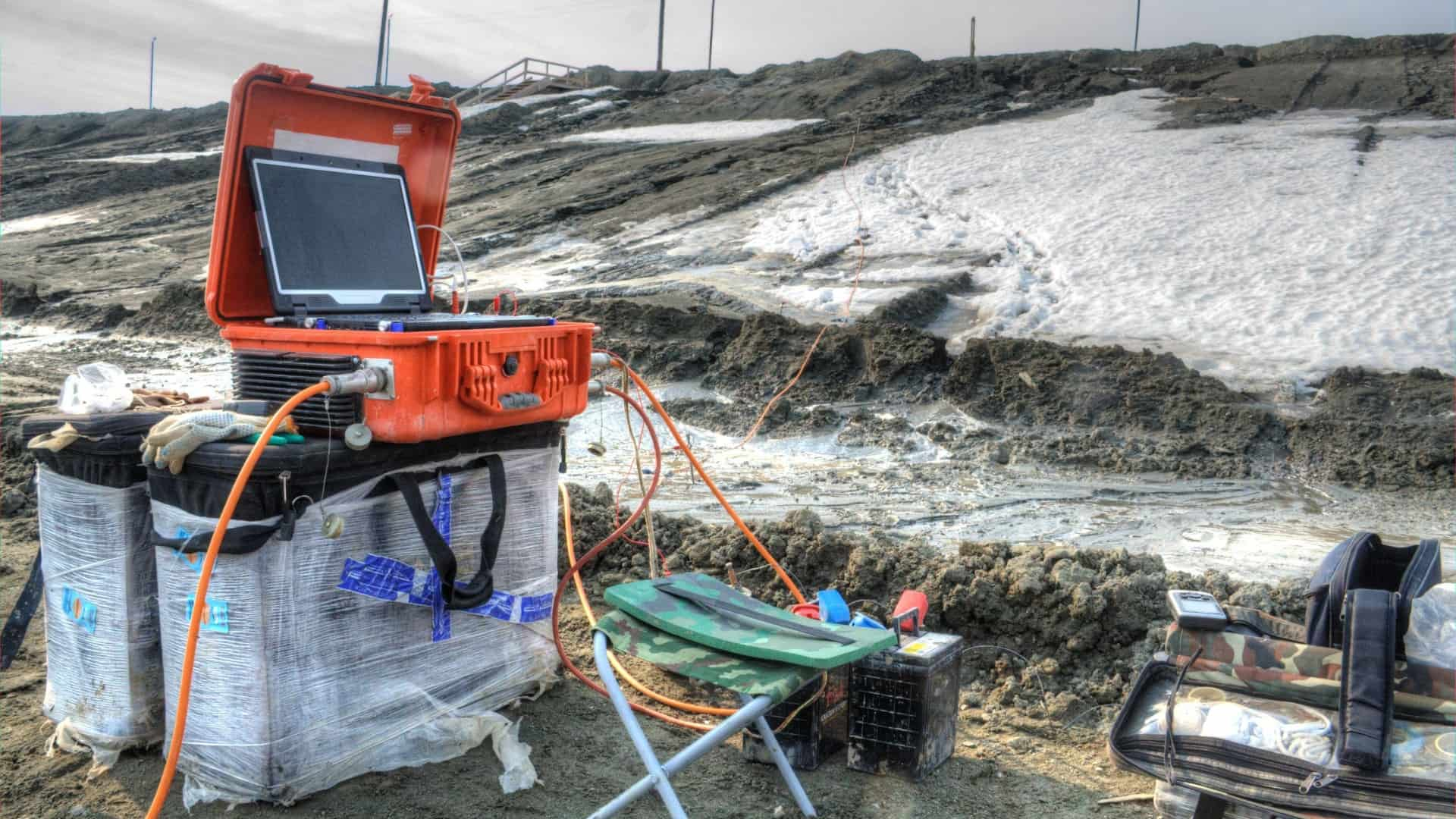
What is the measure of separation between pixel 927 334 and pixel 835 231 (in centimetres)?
444

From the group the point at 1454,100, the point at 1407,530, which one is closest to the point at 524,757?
the point at 1407,530

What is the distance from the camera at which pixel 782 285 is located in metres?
11.8

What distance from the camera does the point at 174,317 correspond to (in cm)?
1414

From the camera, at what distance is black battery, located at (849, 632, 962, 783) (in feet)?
10.8

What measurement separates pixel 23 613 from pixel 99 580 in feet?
1.52

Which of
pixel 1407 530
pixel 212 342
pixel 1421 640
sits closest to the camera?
pixel 1421 640

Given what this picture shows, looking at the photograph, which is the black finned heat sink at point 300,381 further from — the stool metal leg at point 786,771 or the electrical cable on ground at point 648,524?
the stool metal leg at point 786,771

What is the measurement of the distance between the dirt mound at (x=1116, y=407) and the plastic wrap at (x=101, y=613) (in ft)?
19.1

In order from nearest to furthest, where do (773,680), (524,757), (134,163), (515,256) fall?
(773,680)
(524,757)
(515,256)
(134,163)

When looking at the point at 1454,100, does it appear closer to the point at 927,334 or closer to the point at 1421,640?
the point at 927,334

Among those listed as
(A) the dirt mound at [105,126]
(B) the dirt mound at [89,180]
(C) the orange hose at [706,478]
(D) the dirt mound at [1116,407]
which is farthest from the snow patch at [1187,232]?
(A) the dirt mound at [105,126]

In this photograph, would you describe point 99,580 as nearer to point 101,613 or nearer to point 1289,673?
point 101,613

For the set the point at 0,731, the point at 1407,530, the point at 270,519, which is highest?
the point at 270,519

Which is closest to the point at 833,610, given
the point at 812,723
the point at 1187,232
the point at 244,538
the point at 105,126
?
the point at 812,723
